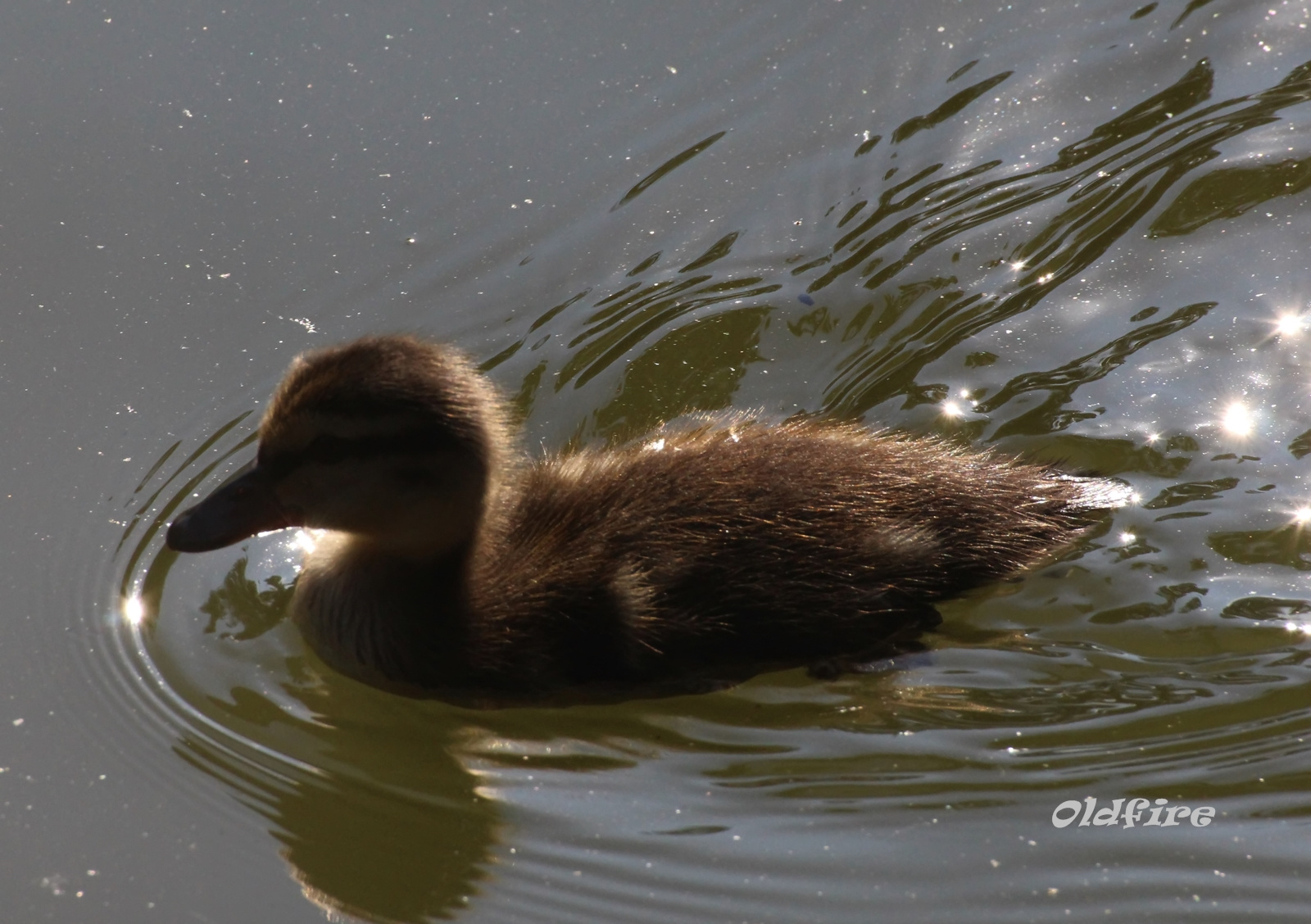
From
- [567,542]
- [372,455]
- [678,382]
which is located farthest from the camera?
[678,382]

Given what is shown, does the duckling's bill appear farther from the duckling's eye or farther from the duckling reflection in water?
the duckling's eye

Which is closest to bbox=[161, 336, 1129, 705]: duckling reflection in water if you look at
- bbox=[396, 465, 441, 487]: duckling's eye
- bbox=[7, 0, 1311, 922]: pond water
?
bbox=[396, 465, 441, 487]: duckling's eye

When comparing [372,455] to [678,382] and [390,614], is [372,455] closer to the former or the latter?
[390,614]

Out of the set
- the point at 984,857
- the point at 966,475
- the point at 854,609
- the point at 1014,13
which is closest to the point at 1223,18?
the point at 1014,13

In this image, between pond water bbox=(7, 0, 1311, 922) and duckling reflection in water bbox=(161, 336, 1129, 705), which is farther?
duckling reflection in water bbox=(161, 336, 1129, 705)

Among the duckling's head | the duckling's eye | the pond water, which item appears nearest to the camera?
the pond water

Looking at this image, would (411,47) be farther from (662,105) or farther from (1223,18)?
(1223,18)

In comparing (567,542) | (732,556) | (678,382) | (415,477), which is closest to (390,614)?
(415,477)

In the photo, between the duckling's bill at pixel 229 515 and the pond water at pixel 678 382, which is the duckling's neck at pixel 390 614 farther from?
the duckling's bill at pixel 229 515

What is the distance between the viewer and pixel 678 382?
182 inches

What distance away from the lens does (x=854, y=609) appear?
3.70 metres

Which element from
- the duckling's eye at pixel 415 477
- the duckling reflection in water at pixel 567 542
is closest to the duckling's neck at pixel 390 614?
the duckling reflection in water at pixel 567 542

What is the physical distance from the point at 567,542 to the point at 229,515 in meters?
0.77

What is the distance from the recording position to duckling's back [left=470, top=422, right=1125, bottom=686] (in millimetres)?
3629
